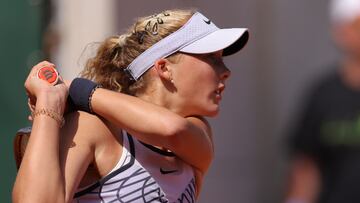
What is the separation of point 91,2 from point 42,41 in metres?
0.35

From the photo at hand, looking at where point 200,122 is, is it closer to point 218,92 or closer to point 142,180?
point 218,92

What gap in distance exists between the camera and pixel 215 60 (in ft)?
11.8

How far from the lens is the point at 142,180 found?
3.43 meters

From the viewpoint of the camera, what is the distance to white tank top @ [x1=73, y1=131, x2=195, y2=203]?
338cm

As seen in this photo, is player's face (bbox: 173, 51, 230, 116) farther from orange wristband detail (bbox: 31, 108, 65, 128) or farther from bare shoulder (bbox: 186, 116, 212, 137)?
orange wristband detail (bbox: 31, 108, 65, 128)

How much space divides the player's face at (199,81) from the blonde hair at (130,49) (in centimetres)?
11

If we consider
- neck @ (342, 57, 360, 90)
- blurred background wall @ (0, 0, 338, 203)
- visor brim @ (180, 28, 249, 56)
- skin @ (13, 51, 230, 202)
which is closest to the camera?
skin @ (13, 51, 230, 202)

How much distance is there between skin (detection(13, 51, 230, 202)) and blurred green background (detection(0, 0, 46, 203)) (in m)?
2.75

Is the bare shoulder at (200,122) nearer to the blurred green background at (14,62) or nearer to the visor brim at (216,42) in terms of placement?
the visor brim at (216,42)

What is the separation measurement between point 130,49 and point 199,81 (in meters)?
0.25

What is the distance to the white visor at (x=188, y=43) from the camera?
141 inches

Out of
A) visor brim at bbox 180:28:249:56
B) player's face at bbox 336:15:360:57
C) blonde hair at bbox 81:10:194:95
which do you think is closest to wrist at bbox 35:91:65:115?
blonde hair at bbox 81:10:194:95

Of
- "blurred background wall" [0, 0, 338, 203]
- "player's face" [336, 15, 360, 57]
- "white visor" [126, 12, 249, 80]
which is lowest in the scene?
"blurred background wall" [0, 0, 338, 203]

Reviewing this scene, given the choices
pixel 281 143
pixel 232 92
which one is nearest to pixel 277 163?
pixel 281 143
